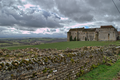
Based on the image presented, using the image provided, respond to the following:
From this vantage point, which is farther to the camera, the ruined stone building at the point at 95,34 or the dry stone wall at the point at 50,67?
the ruined stone building at the point at 95,34

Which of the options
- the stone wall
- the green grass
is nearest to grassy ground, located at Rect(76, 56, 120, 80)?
the green grass

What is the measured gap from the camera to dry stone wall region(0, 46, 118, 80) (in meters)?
4.26

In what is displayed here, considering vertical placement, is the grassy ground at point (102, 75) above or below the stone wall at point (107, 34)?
below

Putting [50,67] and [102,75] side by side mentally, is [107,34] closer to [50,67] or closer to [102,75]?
[102,75]

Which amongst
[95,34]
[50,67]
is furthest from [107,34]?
[50,67]

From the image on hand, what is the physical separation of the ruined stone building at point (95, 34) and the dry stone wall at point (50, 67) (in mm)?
47267

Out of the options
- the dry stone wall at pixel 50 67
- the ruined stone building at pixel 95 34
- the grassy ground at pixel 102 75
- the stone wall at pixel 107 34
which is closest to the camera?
the dry stone wall at pixel 50 67

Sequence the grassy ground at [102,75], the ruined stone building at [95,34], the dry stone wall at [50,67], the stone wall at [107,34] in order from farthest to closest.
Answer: the ruined stone building at [95,34] → the stone wall at [107,34] → the grassy ground at [102,75] → the dry stone wall at [50,67]

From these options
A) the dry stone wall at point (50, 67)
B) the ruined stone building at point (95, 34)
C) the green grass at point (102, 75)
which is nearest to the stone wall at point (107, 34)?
the ruined stone building at point (95, 34)

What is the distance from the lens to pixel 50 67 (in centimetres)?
584

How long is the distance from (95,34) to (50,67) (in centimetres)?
5314

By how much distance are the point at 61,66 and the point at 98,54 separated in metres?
6.81

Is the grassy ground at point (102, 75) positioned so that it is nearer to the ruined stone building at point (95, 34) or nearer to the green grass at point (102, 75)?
the green grass at point (102, 75)

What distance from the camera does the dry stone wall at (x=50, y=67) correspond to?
14.0 ft
